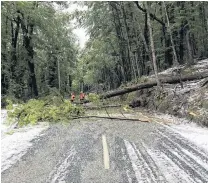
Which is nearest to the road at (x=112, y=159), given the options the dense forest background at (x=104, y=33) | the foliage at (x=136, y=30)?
the dense forest background at (x=104, y=33)

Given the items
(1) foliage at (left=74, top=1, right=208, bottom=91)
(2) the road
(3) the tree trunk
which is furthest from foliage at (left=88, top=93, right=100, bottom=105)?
(3) the tree trunk

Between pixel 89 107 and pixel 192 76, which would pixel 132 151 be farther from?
pixel 192 76

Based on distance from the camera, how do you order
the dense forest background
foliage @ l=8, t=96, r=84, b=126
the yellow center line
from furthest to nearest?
the dense forest background
foliage @ l=8, t=96, r=84, b=126
the yellow center line

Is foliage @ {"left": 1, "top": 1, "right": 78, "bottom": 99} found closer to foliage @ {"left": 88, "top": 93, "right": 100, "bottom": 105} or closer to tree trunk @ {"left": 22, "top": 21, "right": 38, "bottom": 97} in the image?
tree trunk @ {"left": 22, "top": 21, "right": 38, "bottom": 97}

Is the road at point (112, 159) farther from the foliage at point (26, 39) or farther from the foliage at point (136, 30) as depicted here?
the foliage at point (26, 39)

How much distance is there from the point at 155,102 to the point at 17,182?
11.7 m

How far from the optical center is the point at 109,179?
5.51 m

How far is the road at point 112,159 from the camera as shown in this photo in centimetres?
560

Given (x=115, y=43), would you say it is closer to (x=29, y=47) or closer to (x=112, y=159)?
(x=29, y=47)

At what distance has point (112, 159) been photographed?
671cm

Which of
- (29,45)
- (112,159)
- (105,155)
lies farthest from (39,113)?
(29,45)

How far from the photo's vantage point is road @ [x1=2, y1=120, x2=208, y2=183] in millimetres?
5598

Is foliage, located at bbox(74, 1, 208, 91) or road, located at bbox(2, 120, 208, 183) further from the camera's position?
foliage, located at bbox(74, 1, 208, 91)

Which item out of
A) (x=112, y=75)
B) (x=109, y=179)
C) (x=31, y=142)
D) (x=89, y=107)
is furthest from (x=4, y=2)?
(x=112, y=75)
